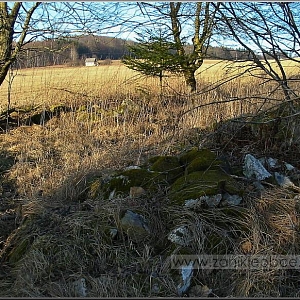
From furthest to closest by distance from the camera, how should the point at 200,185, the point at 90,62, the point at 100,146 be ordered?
1. the point at 90,62
2. the point at 100,146
3. the point at 200,185

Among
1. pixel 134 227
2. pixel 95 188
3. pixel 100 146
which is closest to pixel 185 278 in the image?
pixel 134 227

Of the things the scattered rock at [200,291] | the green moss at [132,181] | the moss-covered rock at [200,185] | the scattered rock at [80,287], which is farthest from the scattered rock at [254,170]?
the scattered rock at [80,287]

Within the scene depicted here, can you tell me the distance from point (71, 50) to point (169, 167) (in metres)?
5.22

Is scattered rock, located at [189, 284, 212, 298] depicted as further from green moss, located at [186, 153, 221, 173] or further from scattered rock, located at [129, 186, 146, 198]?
green moss, located at [186, 153, 221, 173]

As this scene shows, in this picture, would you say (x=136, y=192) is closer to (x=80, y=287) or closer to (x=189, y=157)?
(x=189, y=157)

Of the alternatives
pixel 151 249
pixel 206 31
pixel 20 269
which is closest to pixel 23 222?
pixel 20 269

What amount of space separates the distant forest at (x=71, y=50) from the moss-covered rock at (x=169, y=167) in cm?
126

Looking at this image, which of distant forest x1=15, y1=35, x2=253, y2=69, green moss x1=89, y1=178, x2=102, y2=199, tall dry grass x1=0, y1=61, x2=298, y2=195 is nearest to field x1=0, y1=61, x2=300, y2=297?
tall dry grass x1=0, y1=61, x2=298, y2=195

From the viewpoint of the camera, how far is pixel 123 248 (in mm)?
2564

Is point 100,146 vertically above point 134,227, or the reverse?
point 100,146

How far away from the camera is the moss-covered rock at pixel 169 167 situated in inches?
134

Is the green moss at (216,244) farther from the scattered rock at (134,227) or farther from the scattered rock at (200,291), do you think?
the scattered rock at (134,227)

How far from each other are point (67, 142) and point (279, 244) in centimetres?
413

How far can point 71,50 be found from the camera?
7.68 meters
